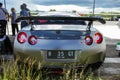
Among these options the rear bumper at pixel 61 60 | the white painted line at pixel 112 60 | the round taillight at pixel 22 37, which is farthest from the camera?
the white painted line at pixel 112 60

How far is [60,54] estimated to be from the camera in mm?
8617

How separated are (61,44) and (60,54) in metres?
0.18

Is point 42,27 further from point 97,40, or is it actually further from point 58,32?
point 97,40

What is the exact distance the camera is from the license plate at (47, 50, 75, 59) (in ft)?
28.1

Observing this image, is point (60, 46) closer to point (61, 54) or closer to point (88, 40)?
point (61, 54)

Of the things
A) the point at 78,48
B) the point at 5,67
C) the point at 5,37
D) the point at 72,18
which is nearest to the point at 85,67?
the point at 78,48

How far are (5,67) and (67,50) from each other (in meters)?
1.39

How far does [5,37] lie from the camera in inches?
559

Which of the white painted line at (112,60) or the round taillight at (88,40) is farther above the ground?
the round taillight at (88,40)

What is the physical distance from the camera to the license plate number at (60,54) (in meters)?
8.57

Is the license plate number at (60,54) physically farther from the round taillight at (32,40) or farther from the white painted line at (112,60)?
the white painted line at (112,60)

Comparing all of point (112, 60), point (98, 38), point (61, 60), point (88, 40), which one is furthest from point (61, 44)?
point (112, 60)

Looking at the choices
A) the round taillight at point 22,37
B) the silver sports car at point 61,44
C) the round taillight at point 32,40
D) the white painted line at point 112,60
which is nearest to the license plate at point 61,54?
the silver sports car at point 61,44

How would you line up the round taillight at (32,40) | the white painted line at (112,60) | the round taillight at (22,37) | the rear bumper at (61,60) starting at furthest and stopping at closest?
1. the white painted line at (112,60)
2. the round taillight at (22,37)
3. the round taillight at (32,40)
4. the rear bumper at (61,60)
